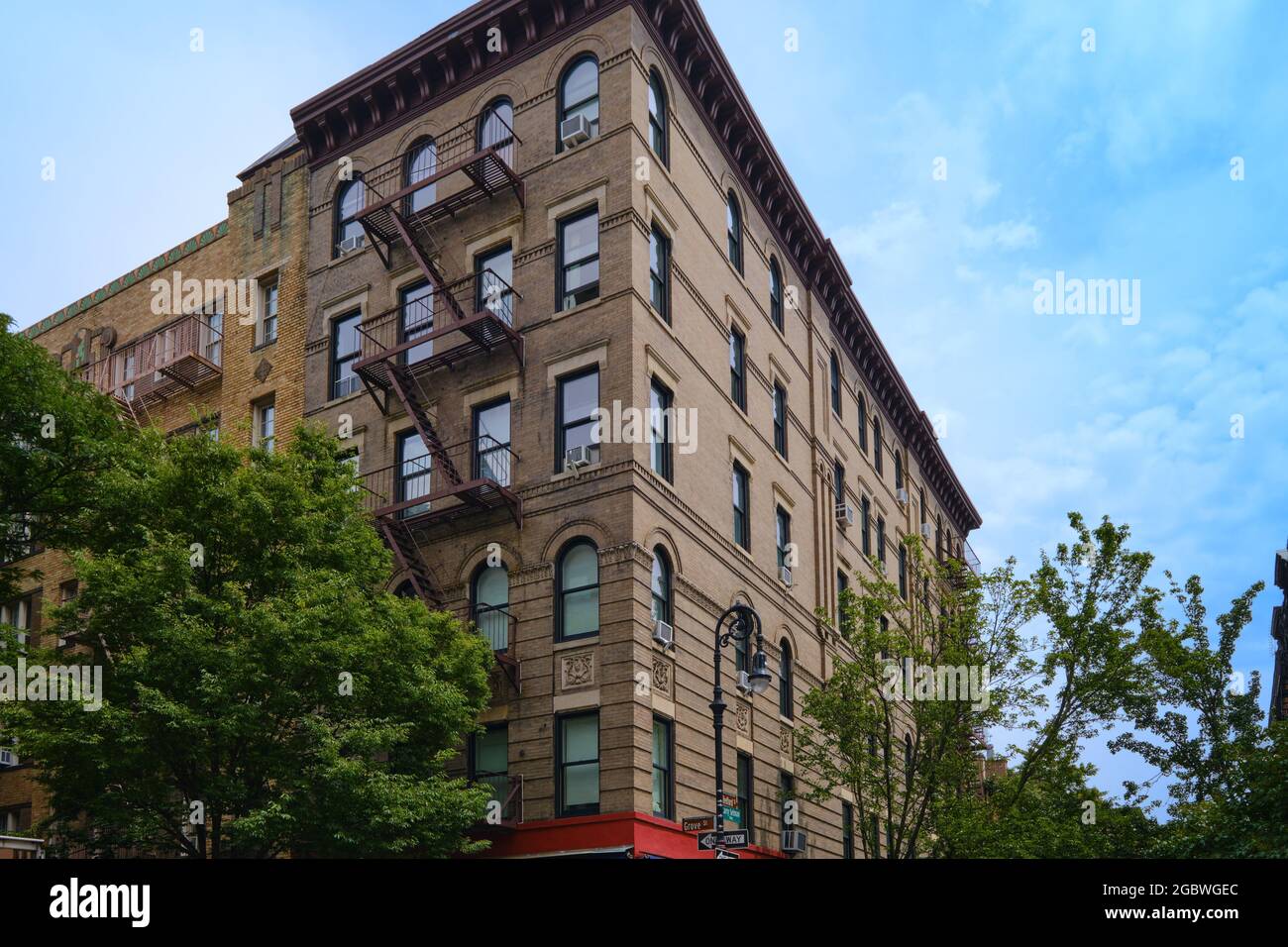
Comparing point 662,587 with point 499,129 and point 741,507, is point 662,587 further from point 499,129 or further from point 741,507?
point 499,129

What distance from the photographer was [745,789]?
29469 mm

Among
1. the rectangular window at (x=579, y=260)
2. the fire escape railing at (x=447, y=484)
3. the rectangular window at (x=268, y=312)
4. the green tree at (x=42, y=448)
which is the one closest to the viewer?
the green tree at (x=42, y=448)

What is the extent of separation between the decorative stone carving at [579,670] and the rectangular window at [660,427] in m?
4.42

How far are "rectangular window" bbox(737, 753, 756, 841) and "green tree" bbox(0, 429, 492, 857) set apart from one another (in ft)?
27.9

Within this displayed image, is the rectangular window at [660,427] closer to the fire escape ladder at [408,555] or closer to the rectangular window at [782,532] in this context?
the fire escape ladder at [408,555]

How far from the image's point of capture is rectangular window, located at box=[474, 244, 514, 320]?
28828 mm

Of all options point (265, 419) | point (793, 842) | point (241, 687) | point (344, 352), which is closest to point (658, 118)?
point (344, 352)

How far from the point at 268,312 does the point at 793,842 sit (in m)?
19.7

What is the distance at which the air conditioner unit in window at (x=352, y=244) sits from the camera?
32688mm

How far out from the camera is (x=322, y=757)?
1980 cm

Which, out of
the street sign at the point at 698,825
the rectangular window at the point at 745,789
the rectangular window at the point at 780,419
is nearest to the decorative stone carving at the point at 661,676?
the street sign at the point at 698,825
